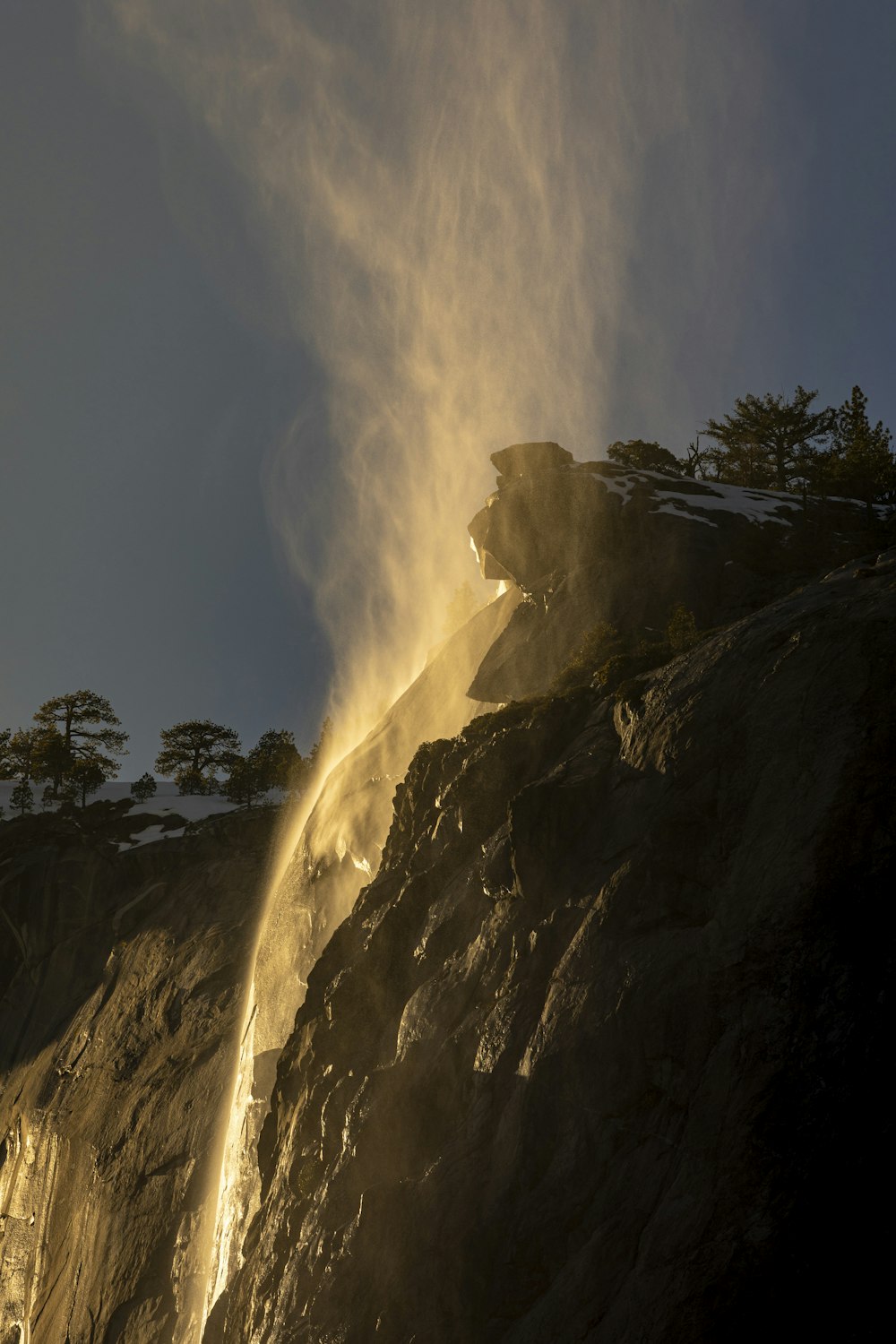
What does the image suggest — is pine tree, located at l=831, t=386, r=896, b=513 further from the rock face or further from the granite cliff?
the rock face

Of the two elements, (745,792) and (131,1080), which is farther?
(131,1080)

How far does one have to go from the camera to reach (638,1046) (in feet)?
64.2

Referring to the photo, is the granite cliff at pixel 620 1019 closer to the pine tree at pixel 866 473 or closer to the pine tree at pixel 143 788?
the pine tree at pixel 866 473

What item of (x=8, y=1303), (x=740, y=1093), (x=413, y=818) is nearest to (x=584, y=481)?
(x=413, y=818)

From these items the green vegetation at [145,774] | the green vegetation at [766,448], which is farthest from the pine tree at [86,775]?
the green vegetation at [766,448]

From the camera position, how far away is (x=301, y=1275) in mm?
24828

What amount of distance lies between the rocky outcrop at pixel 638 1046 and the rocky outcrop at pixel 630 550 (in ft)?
41.8

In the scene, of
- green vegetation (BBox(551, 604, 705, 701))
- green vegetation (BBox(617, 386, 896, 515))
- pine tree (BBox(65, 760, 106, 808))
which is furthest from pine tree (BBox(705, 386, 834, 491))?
pine tree (BBox(65, 760, 106, 808))

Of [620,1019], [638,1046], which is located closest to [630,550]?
[620,1019]

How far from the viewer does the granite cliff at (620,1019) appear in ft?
55.2

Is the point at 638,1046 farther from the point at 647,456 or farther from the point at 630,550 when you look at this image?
the point at 647,456

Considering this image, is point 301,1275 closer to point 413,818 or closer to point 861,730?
point 413,818

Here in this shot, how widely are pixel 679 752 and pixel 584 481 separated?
85.3 ft

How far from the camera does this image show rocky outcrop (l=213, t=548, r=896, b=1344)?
Answer: 16688mm
